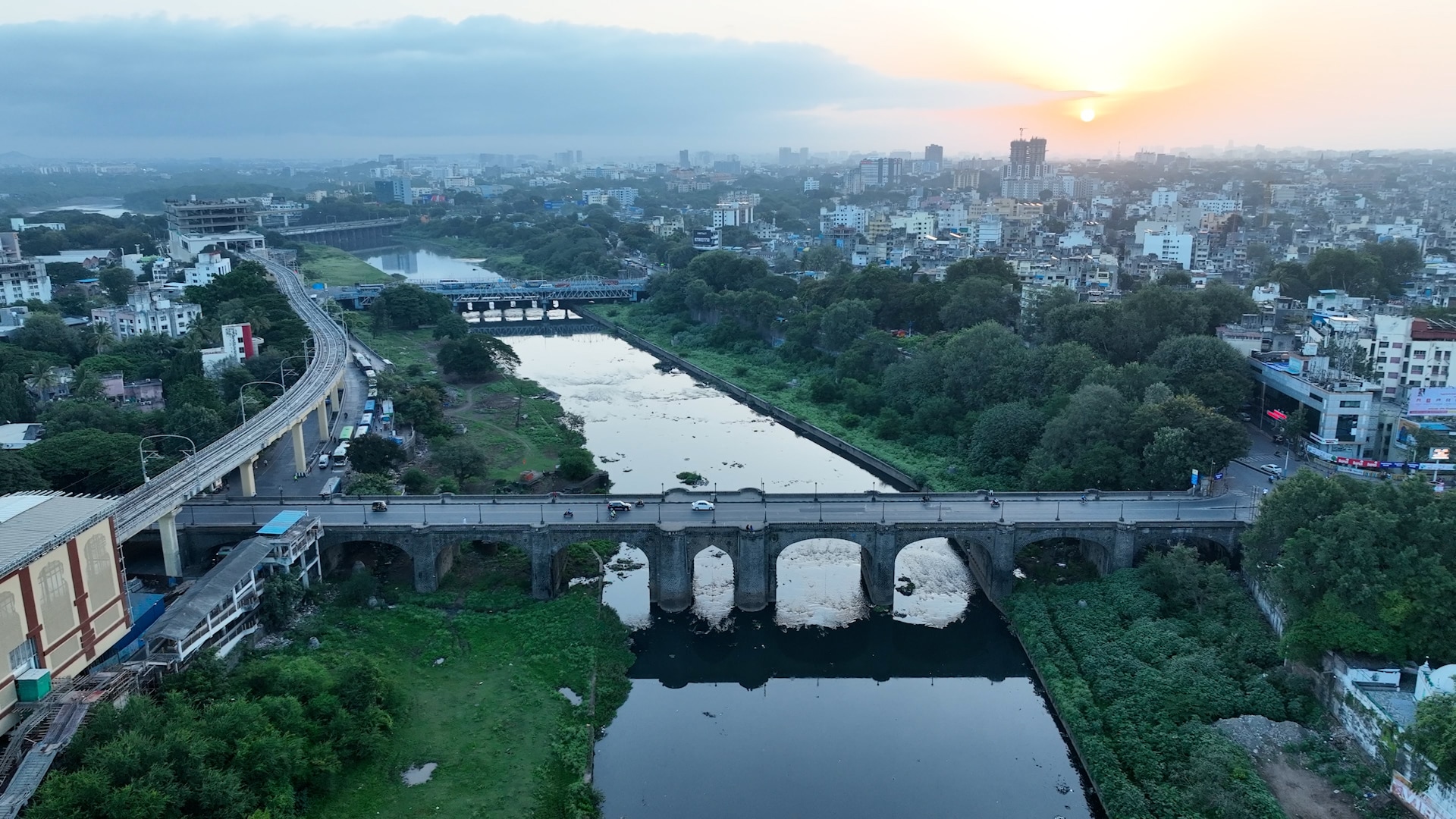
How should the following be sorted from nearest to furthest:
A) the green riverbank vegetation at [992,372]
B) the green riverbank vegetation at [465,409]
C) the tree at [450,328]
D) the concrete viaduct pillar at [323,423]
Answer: the green riverbank vegetation at [992,372], the green riverbank vegetation at [465,409], the concrete viaduct pillar at [323,423], the tree at [450,328]

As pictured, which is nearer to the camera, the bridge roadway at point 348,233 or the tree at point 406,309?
the tree at point 406,309

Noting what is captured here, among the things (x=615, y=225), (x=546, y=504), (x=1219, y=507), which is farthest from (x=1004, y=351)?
(x=615, y=225)

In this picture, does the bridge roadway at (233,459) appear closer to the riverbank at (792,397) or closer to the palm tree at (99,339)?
the palm tree at (99,339)

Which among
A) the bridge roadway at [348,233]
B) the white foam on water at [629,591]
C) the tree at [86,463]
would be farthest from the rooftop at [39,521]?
the bridge roadway at [348,233]

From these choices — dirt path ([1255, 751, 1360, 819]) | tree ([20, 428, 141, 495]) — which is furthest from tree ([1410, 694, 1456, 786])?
tree ([20, 428, 141, 495])

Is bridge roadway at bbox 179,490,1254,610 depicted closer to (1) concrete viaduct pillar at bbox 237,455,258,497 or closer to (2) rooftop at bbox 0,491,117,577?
(1) concrete viaduct pillar at bbox 237,455,258,497

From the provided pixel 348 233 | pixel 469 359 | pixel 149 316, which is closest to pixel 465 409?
pixel 469 359

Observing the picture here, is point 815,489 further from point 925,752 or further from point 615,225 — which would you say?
point 615,225
